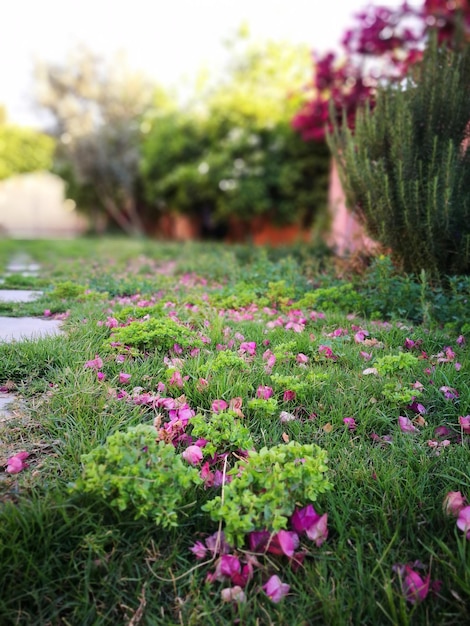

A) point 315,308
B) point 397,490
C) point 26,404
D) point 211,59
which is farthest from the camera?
point 211,59

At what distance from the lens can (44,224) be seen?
17281 mm

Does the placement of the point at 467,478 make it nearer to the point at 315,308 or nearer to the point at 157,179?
the point at 315,308

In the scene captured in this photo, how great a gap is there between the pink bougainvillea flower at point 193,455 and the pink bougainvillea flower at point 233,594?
1.23 feet

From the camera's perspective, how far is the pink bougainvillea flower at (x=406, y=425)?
1556 millimetres

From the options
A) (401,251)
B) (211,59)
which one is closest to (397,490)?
(401,251)

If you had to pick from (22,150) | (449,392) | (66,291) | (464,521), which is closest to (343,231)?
(66,291)

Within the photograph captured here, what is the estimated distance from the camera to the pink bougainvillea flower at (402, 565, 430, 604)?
40.5 inches

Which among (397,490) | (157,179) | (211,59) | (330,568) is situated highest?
(211,59)

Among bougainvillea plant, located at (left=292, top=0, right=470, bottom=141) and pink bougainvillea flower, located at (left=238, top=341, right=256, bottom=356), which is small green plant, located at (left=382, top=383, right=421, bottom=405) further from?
bougainvillea plant, located at (left=292, top=0, right=470, bottom=141)

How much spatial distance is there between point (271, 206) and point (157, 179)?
326cm

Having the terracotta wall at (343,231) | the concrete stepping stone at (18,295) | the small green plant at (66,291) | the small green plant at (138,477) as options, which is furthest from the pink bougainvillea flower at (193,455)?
the terracotta wall at (343,231)

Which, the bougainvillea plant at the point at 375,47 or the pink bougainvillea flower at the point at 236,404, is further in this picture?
the bougainvillea plant at the point at 375,47

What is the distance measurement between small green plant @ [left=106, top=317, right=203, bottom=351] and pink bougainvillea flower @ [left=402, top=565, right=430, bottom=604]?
1.21 meters

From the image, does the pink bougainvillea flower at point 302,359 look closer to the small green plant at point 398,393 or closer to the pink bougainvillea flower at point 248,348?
the pink bougainvillea flower at point 248,348
